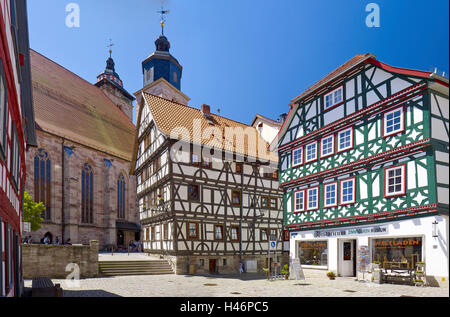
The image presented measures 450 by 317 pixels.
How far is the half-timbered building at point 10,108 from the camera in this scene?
580 centimetres

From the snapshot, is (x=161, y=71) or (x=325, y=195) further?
(x=161, y=71)

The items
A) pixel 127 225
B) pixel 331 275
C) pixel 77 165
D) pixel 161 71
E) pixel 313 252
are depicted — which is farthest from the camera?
pixel 161 71

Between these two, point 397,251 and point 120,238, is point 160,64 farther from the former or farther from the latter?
point 397,251

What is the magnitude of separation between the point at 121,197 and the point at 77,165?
24.4ft

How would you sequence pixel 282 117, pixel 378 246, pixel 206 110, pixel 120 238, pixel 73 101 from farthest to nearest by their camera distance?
1. pixel 120 238
2. pixel 73 101
3. pixel 282 117
4. pixel 206 110
5. pixel 378 246

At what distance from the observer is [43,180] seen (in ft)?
116

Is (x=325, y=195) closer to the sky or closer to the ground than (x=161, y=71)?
closer to the ground

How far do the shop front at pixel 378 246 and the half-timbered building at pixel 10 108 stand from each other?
11097mm

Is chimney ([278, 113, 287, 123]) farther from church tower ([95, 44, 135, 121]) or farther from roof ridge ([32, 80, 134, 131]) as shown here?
church tower ([95, 44, 135, 121])

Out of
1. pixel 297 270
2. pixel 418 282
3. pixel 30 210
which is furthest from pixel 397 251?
pixel 30 210

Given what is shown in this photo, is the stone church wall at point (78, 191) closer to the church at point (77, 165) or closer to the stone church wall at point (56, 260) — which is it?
the church at point (77, 165)

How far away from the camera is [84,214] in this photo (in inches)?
1521

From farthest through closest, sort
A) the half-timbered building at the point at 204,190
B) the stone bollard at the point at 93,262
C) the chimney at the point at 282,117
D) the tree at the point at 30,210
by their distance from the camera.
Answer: the chimney at the point at 282,117, the tree at the point at 30,210, the half-timbered building at the point at 204,190, the stone bollard at the point at 93,262

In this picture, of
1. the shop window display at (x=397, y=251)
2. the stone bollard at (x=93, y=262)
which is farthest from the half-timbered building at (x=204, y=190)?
the shop window display at (x=397, y=251)
